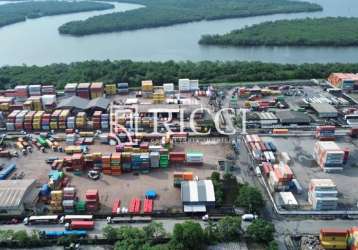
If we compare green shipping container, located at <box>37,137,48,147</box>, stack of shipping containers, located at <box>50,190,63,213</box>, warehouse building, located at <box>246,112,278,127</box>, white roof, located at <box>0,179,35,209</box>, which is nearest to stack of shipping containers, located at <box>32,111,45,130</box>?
green shipping container, located at <box>37,137,48,147</box>

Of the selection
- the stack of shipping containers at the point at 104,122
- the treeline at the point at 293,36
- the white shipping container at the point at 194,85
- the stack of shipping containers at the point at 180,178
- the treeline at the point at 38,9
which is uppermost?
the treeline at the point at 38,9

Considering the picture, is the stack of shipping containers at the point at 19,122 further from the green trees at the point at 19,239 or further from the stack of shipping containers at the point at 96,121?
the green trees at the point at 19,239

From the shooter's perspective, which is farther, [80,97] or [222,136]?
[80,97]

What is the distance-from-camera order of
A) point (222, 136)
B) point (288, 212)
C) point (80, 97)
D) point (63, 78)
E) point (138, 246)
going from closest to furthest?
1. point (138, 246)
2. point (288, 212)
3. point (222, 136)
4. point (80, 97)
5. point (63, 78)

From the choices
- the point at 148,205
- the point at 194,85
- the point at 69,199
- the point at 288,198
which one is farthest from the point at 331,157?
the point at 194,85

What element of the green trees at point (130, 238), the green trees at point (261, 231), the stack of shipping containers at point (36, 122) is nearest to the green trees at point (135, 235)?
the green trees at point (130, 238)

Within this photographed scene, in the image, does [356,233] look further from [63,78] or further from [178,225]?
[63,78]

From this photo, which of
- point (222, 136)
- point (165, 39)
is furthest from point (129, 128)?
point (165, 39)
